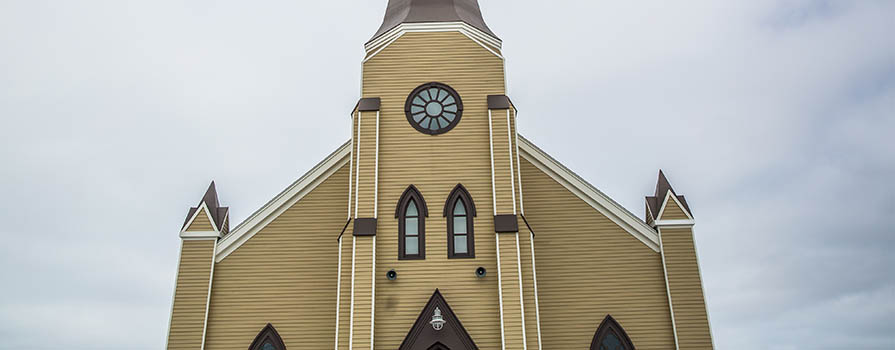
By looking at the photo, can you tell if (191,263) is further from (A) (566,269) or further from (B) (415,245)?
(A) (566,269)

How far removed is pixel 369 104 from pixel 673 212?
10.2 meters

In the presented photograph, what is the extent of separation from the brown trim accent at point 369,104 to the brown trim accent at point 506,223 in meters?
5.13

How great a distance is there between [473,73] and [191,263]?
1066 cm

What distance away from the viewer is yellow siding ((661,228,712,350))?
20.4 meters

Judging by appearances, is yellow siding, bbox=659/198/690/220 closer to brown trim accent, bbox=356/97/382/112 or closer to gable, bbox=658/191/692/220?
gable, bbox=658/191/692/220

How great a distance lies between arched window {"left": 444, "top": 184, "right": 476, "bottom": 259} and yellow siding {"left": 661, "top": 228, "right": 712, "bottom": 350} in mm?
6409

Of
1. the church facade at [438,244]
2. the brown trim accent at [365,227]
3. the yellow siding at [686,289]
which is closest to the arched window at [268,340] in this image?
the church facade at [438,244]

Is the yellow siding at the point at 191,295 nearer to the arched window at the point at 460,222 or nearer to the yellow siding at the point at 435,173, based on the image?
the yellow siding at the point at 435,173

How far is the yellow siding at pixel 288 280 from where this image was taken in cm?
2095

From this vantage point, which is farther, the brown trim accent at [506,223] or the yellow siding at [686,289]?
the yellow siding at [686,289]

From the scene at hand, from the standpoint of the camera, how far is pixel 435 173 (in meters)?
20.6

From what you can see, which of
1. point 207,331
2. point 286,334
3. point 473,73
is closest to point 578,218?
point 473,73

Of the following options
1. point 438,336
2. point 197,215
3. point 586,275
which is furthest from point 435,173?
point 197,215

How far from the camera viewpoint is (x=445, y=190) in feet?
66.9
